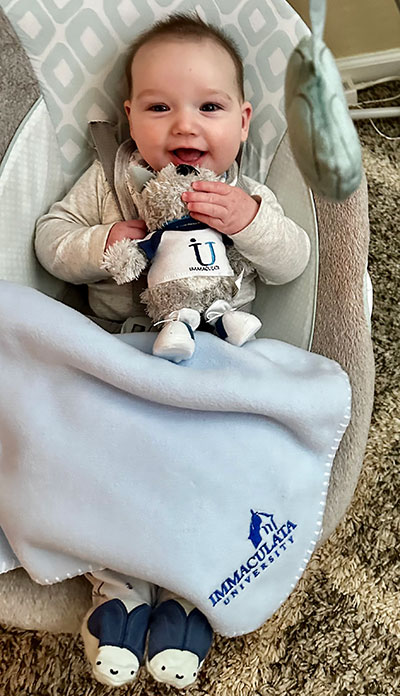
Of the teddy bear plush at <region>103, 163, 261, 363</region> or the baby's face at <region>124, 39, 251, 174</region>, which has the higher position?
the baby's face at <region>124, 39, 251, 174</region>

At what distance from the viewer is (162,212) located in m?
0.93

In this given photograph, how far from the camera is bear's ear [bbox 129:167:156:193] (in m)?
0.99

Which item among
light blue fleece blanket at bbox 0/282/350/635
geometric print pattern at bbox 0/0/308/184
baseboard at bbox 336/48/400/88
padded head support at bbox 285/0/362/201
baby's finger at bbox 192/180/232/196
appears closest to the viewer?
padded head support at bbox 285/0/362/201

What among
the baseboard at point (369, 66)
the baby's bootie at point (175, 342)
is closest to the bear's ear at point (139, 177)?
the baby's bootie at point (175, 342)

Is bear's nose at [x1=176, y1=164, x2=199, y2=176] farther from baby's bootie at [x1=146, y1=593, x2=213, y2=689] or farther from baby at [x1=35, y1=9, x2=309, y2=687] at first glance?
baby's bootie at [x1=146, y1=593, x2=213, y2=689]

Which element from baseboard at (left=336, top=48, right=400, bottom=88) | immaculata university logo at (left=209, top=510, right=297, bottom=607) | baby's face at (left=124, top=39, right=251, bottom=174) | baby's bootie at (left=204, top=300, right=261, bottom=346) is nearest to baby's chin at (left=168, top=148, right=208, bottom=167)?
baby's face at (left=124, top=39, right=251, bottom=174)

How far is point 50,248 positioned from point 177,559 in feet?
1.62

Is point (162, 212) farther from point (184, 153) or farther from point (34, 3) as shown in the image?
point (34, 3)

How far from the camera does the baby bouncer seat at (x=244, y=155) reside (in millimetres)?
973

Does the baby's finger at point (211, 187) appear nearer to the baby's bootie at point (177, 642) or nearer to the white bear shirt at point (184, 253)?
the white bear shirt at point (184, 253)

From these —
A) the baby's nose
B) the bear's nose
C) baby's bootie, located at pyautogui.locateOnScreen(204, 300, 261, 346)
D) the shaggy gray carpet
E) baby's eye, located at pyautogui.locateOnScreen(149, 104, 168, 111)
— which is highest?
baby's eye, located at pyautogui.locateOnScreen(149, 104, 168, 111)

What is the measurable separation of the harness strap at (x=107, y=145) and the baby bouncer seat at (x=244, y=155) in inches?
1.5

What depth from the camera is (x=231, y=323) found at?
92 centimetres

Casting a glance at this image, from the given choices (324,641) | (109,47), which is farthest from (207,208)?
(324,641)
